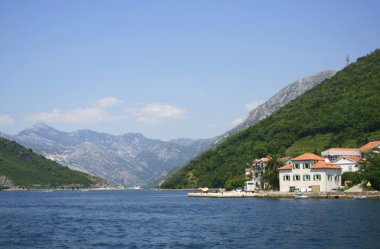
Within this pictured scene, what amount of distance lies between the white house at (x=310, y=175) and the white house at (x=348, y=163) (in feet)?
38.0

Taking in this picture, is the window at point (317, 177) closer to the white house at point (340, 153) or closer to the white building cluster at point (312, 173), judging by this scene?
the white building cluster at point (312, 173)

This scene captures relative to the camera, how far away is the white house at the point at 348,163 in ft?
451

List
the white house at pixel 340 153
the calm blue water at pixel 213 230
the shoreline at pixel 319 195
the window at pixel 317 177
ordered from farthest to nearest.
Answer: the white house at pixel 340 153 → the window at pixel 317 177 → the shoreline at pixel 319 195 → the calm blue water at pixel 213 230

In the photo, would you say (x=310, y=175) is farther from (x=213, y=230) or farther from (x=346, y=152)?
(x=213, y=230)

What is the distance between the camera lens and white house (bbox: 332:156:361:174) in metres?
137

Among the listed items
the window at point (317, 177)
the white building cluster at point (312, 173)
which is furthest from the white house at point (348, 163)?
the window at point (317, 177)

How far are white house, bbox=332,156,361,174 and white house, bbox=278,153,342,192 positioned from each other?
11597mm

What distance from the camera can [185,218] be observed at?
3204 inches

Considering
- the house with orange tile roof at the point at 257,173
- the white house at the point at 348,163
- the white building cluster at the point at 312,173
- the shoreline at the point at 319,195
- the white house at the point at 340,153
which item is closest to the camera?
the shoreline at the point at 319,195

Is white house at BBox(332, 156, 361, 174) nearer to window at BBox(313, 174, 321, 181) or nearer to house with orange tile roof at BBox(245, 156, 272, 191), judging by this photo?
window at BBox(313, 174, 321, 181)

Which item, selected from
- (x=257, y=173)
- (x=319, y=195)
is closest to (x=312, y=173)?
(x=319, y=195)

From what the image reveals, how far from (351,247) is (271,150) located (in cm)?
15047

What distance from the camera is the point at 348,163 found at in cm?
13850

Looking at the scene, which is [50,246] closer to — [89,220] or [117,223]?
[117,223]
